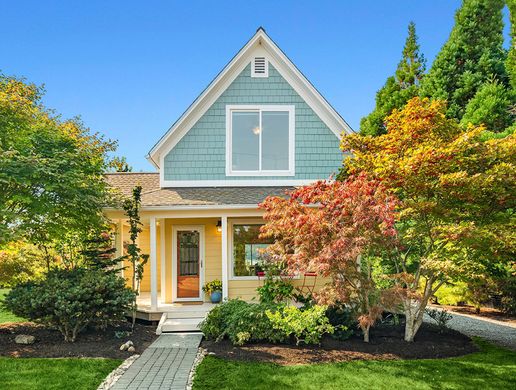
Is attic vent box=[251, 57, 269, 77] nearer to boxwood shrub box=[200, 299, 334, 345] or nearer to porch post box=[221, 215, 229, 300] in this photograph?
porch post box=[221, 215, 229, 300]

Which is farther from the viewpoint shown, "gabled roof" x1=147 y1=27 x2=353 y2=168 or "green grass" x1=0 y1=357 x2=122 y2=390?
"gabled roof" x1=147 y1=27 x2=353 y2=168

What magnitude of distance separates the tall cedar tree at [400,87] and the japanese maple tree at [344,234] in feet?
35.4

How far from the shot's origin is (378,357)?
7.94 meters

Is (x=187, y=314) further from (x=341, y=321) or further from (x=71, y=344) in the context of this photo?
(x=341, y=321)

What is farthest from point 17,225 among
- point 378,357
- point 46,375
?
point 378,357

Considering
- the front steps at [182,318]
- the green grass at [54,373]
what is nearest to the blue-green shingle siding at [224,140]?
the front steps at [182,318]

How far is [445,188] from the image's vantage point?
776cm

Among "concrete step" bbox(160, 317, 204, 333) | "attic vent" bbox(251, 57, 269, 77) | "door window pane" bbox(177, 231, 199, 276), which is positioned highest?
"attic vent" bbox(251, 57, 269, 77)

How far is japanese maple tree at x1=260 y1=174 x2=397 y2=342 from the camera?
787cm

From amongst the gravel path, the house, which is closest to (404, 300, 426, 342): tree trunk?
the gravel path

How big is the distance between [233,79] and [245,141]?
220cm

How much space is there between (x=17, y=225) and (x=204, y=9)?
11.8 metres

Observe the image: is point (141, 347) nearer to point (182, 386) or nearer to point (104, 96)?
point (182, 386)

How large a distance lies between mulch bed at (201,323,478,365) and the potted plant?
292 centimetres
